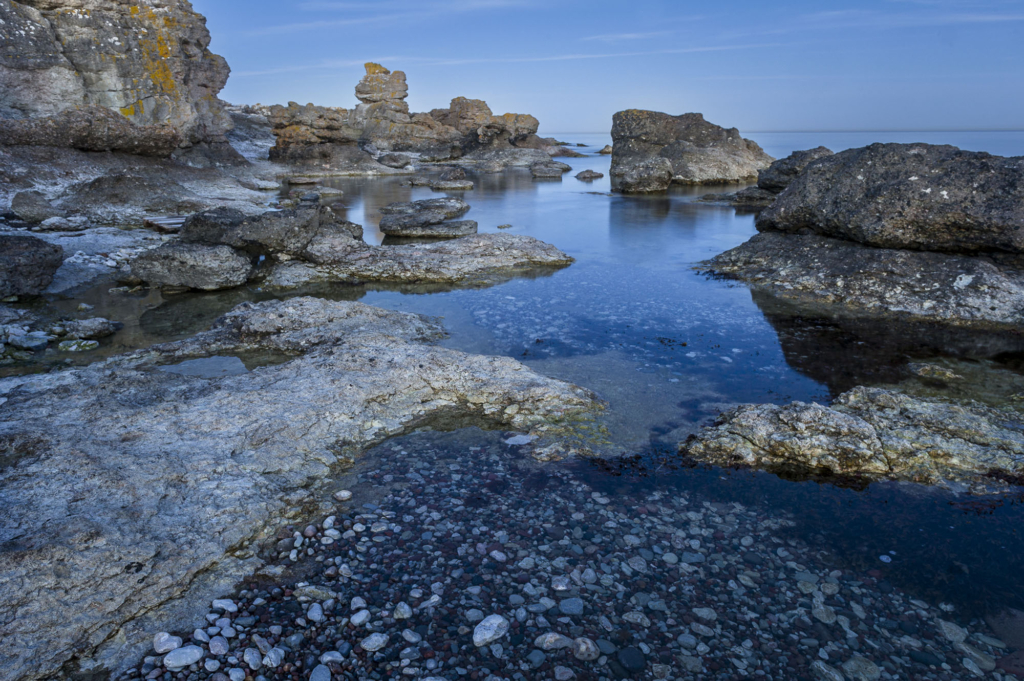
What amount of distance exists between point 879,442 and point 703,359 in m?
2.97

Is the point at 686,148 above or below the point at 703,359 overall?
above

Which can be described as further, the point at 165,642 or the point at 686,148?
the point at 686,148

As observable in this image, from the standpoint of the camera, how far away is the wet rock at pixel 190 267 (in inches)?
431

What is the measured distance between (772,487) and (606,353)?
3.67 m

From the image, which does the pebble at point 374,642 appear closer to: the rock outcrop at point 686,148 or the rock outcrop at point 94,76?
the rock outcrop at point 94,76

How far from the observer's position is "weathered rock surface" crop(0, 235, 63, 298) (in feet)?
32.1

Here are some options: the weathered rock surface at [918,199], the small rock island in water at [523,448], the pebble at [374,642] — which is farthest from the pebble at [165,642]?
the weathered rock surface at [918,199]

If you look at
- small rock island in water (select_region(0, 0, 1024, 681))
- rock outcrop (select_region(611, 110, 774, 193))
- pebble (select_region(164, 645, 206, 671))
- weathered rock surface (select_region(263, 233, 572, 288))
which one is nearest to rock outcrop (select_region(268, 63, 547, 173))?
rock outcrop (select_region(611, 110, 774, 193))

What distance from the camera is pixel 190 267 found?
11078 mm

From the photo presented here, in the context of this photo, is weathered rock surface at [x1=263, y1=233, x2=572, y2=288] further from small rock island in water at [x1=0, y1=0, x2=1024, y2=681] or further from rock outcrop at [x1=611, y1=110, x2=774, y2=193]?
rock outcrop at [x1=611, y1=110, x2=774, y2=193]

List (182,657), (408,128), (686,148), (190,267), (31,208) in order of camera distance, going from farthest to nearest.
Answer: (408,128)
(686,148)
(31,208)
(190,267)
(182,657)

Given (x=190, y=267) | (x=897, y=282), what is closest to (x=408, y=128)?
(x=190, y=267)

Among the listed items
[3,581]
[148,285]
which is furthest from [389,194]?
[3,581]

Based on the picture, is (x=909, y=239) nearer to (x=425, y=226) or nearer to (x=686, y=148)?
(x=425, y=226)
